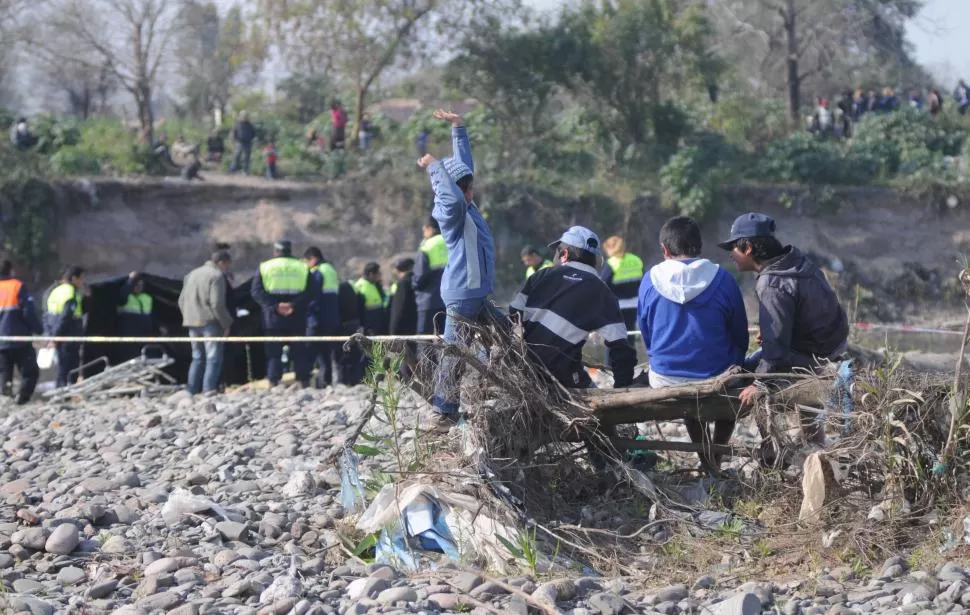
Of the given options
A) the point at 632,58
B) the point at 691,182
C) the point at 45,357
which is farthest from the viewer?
the point at 632,58

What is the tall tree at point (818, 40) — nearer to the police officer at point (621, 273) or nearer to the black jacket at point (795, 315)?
the police officer at point (621, 273)

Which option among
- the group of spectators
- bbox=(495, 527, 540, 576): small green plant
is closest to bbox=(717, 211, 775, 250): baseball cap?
bbox=(495, 527, 540, 576): small green plant

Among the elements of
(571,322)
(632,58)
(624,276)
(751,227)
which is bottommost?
(571,322)

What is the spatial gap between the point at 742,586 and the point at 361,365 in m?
8.69

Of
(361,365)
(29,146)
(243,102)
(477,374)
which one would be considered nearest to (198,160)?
(29,146)

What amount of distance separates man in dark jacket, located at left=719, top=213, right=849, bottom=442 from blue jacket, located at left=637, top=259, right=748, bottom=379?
0.16 meters

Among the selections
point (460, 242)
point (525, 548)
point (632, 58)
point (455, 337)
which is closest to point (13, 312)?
point (460, 242)

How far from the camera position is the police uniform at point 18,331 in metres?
12.4

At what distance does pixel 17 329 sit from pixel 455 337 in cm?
806

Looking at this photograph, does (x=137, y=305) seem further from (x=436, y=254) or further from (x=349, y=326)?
(x=436, y=254)

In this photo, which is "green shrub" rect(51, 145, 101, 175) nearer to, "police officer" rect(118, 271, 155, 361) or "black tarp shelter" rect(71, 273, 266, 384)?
"black tarp shelter" rect(71, 273, 266, 384)

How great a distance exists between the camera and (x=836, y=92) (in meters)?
41.0

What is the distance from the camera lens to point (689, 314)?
19.7 feet

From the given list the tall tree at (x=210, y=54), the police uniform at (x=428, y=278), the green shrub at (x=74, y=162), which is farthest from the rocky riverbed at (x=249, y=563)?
the tall tree at (x=210, y=54)
